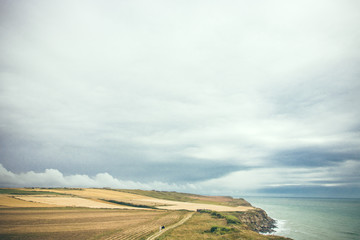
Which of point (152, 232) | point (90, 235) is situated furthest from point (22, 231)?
point (152, 232)

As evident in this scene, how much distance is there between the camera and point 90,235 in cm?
3981

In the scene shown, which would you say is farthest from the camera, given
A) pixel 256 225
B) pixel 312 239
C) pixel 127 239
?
pixel 256 225

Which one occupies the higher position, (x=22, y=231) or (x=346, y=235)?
(x=22, y=231)

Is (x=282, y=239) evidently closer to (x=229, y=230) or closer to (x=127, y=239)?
(x=229, y=230)

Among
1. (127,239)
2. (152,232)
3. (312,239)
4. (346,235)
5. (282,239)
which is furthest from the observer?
(346,235)

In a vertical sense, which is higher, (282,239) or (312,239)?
(282,239)

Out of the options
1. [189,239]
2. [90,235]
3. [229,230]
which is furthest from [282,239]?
[90,235]

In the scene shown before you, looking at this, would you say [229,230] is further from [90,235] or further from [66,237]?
[66,237]

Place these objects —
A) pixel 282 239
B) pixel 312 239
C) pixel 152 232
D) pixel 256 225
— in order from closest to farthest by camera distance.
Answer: pixel 282 239 < pixel 152 232 < pixel 312 239 < pixel 256 225

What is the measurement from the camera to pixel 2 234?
124 ft

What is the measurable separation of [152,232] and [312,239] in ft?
161

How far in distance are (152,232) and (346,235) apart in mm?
64801

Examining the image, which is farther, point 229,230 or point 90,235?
point 229,230

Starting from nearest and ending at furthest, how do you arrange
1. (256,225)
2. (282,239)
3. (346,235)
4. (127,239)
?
(127,239) < (282,239) < (346,235) < (256,225)
